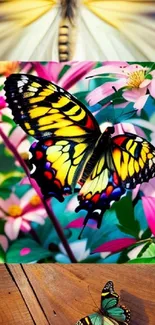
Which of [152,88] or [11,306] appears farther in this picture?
[152,88]

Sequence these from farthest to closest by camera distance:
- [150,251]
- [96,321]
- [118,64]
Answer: [118,64], [150,251], [96,321]

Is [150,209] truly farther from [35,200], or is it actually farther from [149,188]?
[35,200]

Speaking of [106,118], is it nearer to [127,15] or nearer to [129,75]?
[129,75]

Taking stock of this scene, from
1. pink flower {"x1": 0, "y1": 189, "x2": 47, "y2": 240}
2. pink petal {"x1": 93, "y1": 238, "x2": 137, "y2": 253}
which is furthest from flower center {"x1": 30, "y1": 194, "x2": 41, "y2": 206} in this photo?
pink petal {"x1": 93, "y1": 238, "x2": 137, "y2": 253}

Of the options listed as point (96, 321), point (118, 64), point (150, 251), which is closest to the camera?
point (96, 321)

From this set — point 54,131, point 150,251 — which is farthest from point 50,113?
point 150,251

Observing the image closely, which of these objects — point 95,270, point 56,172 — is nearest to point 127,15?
point 56,172

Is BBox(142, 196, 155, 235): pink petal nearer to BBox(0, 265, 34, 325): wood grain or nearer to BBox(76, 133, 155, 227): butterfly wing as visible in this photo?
BBox(76, 133, 155, 227): butterfly wing
